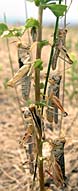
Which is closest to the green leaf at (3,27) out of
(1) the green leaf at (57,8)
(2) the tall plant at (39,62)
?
(2) the tall plant at (39,62)

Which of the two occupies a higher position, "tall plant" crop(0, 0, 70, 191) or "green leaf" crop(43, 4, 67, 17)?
"green leaf" crop(43, 4, 67, 17)

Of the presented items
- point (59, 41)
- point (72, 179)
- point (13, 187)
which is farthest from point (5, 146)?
point (59, 41)

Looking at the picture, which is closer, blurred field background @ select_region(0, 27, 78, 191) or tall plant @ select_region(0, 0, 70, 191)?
tall plant @ select_region(0, 0, 70, 191)

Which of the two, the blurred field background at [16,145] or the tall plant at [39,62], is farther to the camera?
the blurred field background at [16,145]

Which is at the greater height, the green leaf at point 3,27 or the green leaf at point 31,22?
the green leaf at point 31,22

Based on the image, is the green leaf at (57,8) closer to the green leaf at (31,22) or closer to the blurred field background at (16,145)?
the green leaf at (31,22)

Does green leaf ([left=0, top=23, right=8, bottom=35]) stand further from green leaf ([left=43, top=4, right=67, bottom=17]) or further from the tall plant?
green leaf ([left=43, top=4, right=67, bottom=17])

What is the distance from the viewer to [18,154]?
6.27ft

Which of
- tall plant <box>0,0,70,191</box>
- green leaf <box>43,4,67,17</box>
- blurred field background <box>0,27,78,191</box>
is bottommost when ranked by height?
blurred field background <box>0,27,78,191</box>

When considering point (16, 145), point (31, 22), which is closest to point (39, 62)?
point (31, 22)

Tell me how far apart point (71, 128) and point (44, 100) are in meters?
1.06

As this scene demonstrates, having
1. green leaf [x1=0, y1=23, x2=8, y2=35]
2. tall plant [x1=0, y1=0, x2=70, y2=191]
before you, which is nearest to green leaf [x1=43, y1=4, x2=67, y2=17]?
tall plant [x1=0, y1=0, x2=70, y2=191]

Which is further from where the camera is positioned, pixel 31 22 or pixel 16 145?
pixel 16 145

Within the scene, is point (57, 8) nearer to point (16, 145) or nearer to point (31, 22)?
point (31, 22)
